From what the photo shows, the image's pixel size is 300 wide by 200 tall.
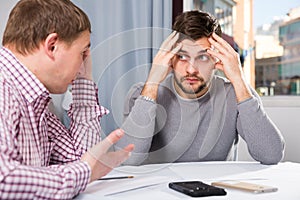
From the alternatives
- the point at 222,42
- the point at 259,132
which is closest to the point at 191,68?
the point at 222,42

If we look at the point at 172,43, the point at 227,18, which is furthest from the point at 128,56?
the point at 227,18

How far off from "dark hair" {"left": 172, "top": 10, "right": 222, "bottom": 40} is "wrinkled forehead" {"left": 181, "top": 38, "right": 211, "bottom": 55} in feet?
0.05

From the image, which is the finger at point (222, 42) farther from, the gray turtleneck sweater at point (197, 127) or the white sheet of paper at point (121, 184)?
the white sheet of paper at point (121, 184)

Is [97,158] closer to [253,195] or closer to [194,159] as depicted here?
[253,195]

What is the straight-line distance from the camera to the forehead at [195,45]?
1.58 metres

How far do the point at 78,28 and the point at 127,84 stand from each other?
0.44 metres

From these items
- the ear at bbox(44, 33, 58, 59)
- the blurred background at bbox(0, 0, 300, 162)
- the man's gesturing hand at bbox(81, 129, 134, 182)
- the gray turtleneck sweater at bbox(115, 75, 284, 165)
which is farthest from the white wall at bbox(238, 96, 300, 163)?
the ear at bbox(44, 33, 58, 59)

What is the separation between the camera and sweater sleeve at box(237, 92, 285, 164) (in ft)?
5.02

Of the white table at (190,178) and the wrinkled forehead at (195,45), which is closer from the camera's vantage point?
the white table at (190,178)

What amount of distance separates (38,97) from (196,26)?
0.76 m

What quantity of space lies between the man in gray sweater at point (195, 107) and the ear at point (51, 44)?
50 cm

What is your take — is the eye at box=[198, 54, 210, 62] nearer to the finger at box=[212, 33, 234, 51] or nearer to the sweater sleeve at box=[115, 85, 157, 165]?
the finger at box=[212, 33, 234, 51]

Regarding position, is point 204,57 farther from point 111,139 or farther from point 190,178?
point 111,139

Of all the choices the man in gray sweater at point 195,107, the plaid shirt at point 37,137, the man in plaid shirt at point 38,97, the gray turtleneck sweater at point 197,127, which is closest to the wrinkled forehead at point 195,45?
the man in gray sweater at point 195,107
